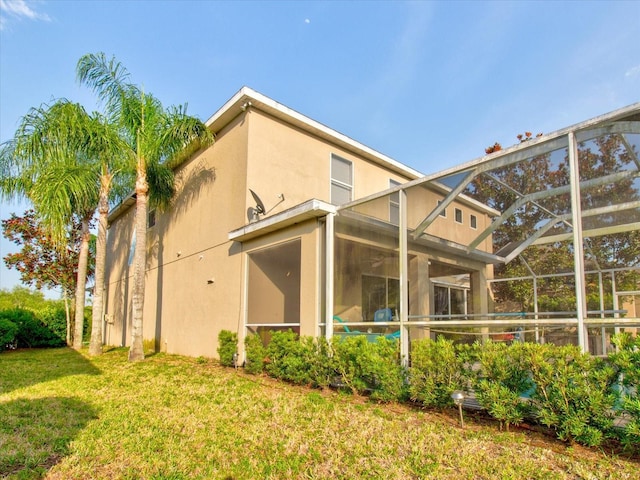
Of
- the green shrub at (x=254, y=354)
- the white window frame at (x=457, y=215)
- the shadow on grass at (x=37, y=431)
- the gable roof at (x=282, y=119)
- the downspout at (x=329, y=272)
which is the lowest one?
the shadow on grass at (x=37, y=431)

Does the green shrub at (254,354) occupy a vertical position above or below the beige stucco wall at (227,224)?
below

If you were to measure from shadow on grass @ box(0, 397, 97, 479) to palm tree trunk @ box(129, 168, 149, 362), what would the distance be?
448cm

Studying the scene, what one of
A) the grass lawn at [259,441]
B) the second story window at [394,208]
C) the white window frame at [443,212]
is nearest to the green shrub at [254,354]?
the grass lawn at [259,441]

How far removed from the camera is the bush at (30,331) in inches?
658

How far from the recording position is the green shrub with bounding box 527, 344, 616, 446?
3.51 m

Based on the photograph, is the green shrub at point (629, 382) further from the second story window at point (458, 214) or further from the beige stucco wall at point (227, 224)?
the beige stucco wall at point (227, 224)

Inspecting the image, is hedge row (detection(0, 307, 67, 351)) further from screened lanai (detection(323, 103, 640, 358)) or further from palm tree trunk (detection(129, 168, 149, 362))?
screened lanai (detection(323, 103, 640, 358))

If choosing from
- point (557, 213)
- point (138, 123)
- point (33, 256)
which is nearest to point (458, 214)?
point (557, 213)

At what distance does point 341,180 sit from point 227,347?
551cm

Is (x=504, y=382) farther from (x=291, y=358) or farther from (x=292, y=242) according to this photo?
(x=292, y=242)

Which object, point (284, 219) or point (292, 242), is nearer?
point (284, 219)

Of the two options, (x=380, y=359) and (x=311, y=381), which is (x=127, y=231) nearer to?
(x=311, y=381)

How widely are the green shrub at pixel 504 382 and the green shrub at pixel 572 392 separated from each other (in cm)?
12

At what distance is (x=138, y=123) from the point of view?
10625mm
